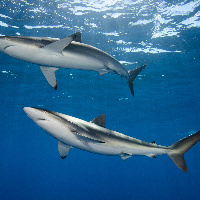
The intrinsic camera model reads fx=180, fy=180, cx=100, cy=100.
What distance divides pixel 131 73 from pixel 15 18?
1197 centimetres

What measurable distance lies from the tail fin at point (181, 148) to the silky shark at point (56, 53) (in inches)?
96.0

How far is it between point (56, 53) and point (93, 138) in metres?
1.60

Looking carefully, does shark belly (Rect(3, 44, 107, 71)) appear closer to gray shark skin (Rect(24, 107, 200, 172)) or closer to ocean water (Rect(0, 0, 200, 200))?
gray shark skin (Rect(24, 107, 200, 172))

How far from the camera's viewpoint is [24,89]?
79.4 ft

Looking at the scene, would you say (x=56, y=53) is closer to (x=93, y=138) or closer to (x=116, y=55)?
(x=93, y=138)

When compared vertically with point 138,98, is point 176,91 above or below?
above

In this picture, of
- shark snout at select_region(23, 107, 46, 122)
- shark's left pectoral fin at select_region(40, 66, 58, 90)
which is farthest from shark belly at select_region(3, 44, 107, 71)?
shark snout at select_region(23, 107, 46, 122)

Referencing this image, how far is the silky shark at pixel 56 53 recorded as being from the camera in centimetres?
254

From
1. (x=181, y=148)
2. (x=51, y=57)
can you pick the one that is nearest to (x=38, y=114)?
(x=51, y=57)

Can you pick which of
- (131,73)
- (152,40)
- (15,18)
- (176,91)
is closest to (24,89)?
(15,18)

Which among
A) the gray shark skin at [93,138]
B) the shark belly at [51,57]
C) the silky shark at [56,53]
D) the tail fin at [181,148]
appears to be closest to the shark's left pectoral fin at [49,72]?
the silky shark at [56,53]

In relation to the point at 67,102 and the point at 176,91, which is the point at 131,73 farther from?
the point at 67,102

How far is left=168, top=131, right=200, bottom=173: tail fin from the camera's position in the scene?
4.06m

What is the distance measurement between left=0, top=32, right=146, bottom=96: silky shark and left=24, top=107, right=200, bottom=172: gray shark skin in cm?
83
